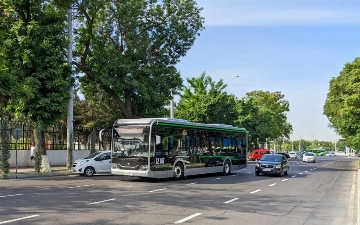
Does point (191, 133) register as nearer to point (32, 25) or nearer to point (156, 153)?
point (156, 153)

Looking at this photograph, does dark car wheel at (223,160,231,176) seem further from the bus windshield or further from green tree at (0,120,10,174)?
green tree at (0,120,10,174)

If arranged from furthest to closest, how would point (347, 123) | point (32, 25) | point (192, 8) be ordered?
point (347, 123), point (192, 8), point (32, 25)

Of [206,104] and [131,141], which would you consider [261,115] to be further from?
[131,141]

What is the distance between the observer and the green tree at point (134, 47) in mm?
31969

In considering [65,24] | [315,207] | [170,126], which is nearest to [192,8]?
[65,24]

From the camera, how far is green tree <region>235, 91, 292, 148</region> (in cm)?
6412

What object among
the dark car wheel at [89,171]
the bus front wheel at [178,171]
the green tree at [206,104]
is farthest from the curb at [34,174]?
the green tree at [206,104]

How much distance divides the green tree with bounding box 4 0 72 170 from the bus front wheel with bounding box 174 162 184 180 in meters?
9.19

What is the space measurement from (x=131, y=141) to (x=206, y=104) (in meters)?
30.5

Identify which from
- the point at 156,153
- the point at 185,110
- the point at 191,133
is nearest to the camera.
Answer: the point at 156,153

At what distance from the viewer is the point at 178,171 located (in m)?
23.6

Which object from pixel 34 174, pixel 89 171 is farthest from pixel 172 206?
pixel 34 174

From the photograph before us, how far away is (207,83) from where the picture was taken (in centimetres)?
5688

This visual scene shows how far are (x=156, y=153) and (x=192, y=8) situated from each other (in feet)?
57.7
